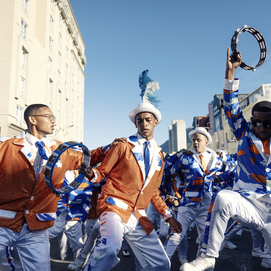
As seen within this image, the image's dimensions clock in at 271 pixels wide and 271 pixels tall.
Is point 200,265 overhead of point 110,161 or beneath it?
beneath

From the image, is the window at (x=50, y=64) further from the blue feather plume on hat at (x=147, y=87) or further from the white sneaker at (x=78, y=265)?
the white sneaker at (x=78, y=265)

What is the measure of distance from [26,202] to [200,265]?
6.39 feet

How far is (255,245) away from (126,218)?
11.8 feet

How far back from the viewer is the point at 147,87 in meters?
4.51

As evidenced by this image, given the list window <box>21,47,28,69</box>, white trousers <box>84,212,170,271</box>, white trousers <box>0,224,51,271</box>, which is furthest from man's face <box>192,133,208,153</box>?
window <box>21,47,28,69</box>

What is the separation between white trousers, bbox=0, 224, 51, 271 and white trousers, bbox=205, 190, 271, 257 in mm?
1735

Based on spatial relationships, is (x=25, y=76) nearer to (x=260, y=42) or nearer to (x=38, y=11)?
(x=38, y=11)

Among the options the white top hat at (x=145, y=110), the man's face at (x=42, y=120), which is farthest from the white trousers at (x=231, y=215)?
the man's face at (x=42, y=120)

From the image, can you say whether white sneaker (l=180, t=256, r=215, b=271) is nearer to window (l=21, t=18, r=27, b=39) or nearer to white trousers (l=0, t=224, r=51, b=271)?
white trousers (l=0, t=224, r=51, b=271)

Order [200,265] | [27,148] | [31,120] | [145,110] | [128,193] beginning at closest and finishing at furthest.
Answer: [200,265], [128,193], [27,148], [31,120], [145,110]

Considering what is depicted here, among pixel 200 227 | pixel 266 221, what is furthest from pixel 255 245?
pixel 266 221

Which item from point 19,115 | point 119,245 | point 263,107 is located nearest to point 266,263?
point 263,107

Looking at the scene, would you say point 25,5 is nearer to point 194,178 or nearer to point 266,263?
point 194,178

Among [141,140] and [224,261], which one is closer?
[141,140]
